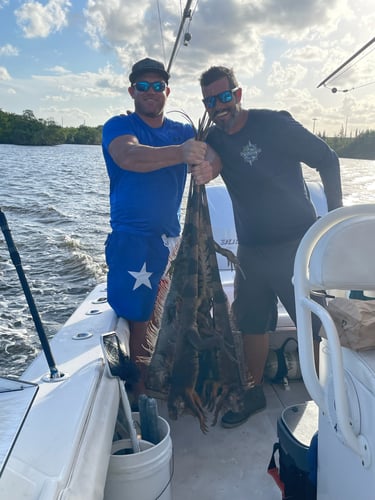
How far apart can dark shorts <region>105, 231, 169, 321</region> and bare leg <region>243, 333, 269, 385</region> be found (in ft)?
2.10

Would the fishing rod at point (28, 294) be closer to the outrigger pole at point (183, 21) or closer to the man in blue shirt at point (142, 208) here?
the man in blue shirt at point (142, 208)

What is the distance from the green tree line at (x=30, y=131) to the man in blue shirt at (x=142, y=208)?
2413 inches

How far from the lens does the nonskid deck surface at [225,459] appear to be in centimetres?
221

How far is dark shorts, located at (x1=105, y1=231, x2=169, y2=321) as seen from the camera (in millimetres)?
2744

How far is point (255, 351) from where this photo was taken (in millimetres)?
2828

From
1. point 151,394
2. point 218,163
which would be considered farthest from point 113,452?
point 218,163

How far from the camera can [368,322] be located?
1.25m

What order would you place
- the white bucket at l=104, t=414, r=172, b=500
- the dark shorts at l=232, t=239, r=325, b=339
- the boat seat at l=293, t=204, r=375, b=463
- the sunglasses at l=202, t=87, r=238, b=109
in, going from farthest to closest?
the dark shorts at l=232, t=239, r=325, b=339 → the sunglasses at l=202, t=87, r=238, b=109 → the white bucket at l=104, t=414, r=172, b=500 → the boat seat at l=293, t=204, r=375, b=463

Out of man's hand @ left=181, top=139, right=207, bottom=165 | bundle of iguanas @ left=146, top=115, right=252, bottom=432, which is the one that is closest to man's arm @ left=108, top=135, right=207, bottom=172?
man's hand @ left=181, top=139, right=207, bottom=165

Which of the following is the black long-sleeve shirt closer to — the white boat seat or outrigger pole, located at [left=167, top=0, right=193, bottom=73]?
the white boat seat

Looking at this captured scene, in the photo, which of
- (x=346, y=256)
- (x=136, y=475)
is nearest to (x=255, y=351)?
(x=136, y=475)

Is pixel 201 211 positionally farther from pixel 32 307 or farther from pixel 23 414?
pixel 23 414

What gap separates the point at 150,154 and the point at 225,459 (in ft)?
5.44

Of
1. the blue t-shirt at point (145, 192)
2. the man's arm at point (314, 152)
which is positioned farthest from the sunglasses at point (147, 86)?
the man's arm at point (314, 152)
